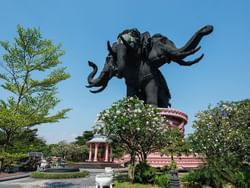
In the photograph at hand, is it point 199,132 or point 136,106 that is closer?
point 136,106

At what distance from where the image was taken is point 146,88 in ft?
92.9

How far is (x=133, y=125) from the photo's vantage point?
15031 millimetres

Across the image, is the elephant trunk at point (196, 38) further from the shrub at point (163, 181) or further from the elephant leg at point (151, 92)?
the shrub at point (163, 181)

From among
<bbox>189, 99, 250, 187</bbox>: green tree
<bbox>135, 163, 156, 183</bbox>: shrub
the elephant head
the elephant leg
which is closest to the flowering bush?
<bbox>135, 163, 156, 183</bbox>: shrub

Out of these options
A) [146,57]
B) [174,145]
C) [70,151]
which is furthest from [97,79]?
[70,151]

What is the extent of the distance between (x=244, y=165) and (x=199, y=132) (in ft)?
10.5

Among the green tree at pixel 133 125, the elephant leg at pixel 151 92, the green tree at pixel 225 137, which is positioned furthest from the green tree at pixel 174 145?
the elephant leg at pixel 151 92

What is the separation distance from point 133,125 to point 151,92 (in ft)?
43.9

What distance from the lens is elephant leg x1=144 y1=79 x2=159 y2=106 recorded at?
92.2ft

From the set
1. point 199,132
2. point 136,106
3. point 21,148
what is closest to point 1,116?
point 21,148

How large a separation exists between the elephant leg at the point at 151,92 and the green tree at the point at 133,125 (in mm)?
11564

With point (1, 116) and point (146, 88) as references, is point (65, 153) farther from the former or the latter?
point (1, 116)

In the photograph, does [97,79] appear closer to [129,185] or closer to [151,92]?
[151,92]

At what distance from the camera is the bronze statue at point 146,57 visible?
26.5 metres
